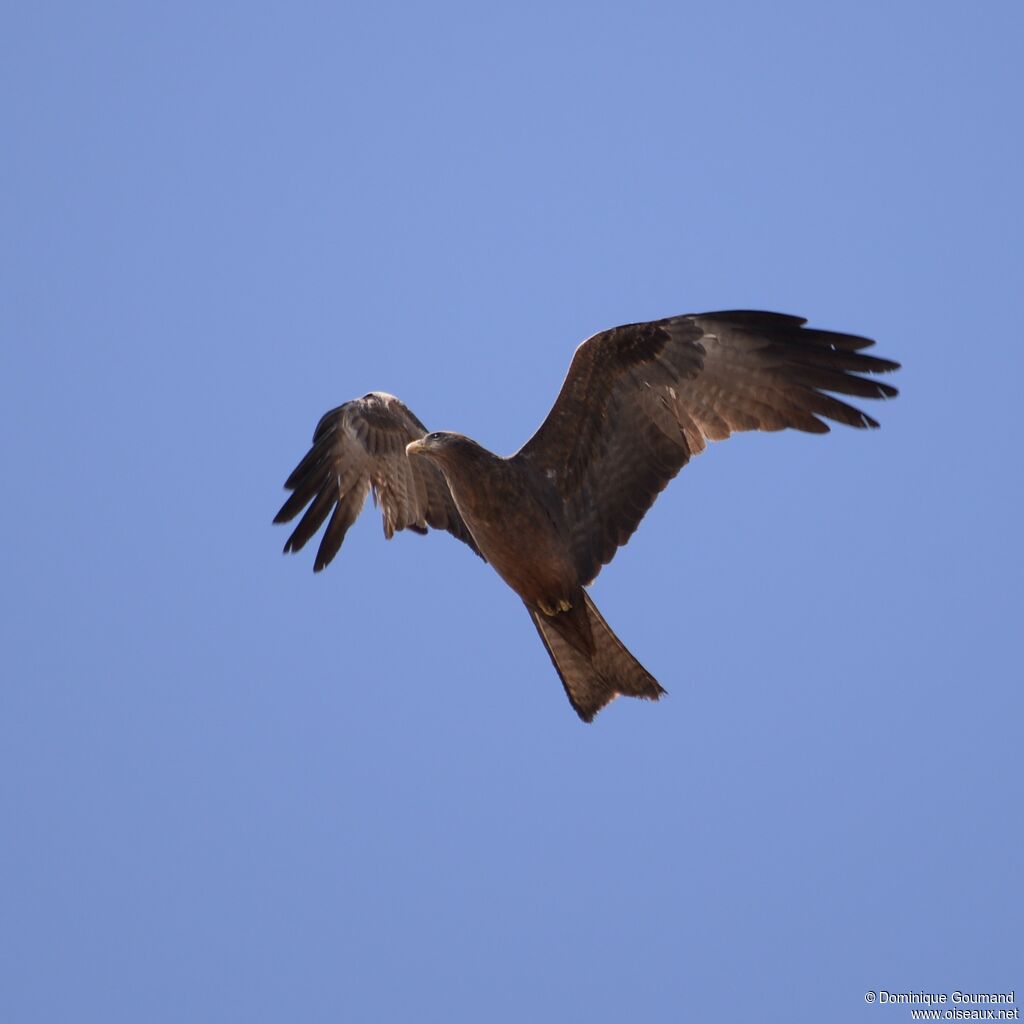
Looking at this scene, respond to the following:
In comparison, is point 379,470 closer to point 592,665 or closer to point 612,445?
point 612,445

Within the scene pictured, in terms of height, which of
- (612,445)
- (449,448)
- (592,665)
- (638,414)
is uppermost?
(638,414)

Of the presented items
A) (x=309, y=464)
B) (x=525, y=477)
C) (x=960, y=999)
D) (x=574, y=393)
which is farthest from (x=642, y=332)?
(x=960, y=999)

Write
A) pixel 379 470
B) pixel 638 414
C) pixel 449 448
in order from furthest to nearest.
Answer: pixel 379 470, pixel 638 414, pixel 449 448

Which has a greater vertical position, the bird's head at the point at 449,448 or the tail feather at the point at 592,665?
the bird's head at the point at 449,448

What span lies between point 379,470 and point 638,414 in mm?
2438

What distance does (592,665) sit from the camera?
10.5 meters

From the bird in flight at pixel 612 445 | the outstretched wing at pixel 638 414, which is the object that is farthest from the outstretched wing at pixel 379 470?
the outstretched wing at pixel 638 414

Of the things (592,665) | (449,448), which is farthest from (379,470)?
(592,665)

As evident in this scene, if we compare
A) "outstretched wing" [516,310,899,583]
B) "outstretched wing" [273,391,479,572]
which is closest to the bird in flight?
"outstretched wing" [516,310,899,583]

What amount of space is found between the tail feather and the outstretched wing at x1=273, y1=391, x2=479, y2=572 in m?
1.74

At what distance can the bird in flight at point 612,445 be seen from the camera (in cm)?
1019

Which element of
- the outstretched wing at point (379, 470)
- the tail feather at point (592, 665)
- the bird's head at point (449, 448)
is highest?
the outstretched wing at point (379, 470)

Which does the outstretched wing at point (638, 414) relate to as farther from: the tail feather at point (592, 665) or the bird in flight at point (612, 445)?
Answer: the tail feather at point (592, 665)

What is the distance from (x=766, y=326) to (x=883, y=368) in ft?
3.17
